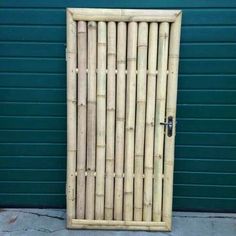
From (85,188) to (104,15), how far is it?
1677 millimetres

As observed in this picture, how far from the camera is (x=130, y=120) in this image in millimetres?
3510

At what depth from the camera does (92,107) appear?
3482mm

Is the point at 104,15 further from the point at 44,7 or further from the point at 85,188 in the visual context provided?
the point at 85,188

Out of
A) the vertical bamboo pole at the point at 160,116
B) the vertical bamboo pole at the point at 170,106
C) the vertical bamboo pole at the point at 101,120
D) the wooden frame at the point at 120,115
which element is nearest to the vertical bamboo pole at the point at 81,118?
the wooden frame at the point at 120,115

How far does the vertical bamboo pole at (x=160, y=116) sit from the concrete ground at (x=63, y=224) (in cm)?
33

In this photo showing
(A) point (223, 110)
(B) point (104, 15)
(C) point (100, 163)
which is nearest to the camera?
(B) point (104, 15)

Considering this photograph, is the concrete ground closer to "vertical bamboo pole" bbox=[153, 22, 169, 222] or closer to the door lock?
"vertical bamboo pole" bbox=[153, 22, 169, 222]

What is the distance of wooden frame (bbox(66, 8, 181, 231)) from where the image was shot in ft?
11.0

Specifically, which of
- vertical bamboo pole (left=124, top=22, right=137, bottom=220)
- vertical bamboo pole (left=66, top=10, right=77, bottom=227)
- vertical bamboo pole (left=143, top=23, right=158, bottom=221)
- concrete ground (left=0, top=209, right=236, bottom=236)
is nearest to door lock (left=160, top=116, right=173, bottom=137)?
vertical bamboo pole (left=143, top=23, right=158, bottom=221)

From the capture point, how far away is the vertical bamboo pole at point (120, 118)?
3395 mm

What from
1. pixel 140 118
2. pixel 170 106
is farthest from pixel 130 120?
pixel 170 106

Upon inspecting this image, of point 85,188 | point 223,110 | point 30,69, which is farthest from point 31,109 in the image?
point 223,110

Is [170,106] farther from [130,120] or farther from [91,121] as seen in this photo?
[91,121]

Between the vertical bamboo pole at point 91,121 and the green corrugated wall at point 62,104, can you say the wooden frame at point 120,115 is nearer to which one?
the vertical bamboo pole at point 91,121
